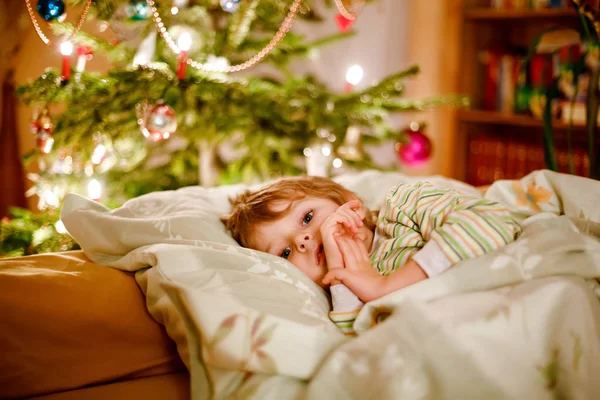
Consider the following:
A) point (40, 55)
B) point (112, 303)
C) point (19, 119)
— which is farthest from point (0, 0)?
point (112, 303)

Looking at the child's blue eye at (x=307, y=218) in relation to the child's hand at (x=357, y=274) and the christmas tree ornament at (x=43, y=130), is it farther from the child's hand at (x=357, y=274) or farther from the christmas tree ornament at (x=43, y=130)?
the christmas tree ornament at (x=43, y=130)

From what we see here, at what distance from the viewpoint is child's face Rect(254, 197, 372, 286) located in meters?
0.94

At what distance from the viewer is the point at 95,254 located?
3.03ft

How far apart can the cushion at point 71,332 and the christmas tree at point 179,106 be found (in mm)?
355

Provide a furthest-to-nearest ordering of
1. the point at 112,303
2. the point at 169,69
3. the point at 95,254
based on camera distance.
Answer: the point at 169,69, the point at 95,254, the point at 112,303

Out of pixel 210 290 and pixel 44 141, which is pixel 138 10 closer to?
pixel 44 141

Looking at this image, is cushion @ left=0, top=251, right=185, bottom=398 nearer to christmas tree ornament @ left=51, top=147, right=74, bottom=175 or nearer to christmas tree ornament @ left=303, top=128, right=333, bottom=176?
christmas tree ornament @ left=51, top=147, right=74, bottom=175

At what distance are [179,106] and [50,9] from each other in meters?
0.42

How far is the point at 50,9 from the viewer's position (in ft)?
3.69

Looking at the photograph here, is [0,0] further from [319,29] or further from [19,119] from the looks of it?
[319,29]

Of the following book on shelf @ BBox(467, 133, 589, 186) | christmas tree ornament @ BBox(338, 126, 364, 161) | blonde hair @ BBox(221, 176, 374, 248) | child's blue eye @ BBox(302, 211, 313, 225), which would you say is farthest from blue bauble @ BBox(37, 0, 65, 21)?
book on shelf @ BBox(467, 133, 589, 186)

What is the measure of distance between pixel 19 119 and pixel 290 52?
1201 mm

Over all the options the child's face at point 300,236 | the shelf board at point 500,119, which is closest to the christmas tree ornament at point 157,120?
the child's face at point 300,236

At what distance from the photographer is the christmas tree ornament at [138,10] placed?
1.29 m
